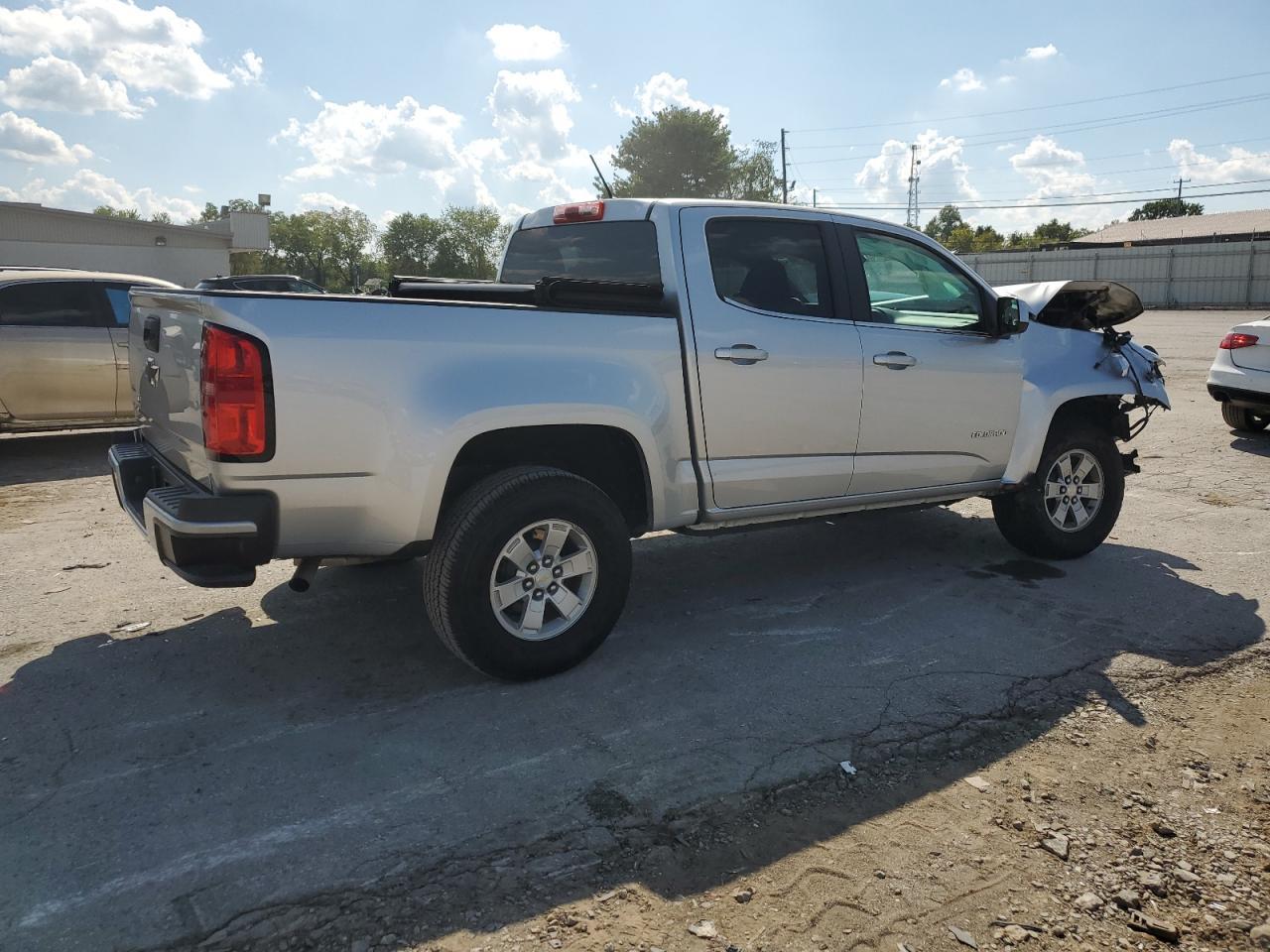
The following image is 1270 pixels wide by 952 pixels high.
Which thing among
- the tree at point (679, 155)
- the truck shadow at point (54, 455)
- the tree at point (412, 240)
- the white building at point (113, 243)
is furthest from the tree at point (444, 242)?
the truck shadow at point (54, 455)

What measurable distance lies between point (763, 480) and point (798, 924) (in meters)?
2.31

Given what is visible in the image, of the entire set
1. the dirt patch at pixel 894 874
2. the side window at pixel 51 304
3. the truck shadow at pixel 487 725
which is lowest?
the dirt patch at pixel 894 874

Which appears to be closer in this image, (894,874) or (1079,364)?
(894,874)

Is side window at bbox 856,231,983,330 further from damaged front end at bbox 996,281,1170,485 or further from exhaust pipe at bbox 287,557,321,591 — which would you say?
exhaust pipe at bbox 287,557,321,591

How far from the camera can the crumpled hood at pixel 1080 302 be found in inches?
226

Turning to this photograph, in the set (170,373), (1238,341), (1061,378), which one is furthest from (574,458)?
(1238,341)

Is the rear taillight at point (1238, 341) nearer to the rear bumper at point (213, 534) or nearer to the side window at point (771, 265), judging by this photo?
the side window at point (771, 265)

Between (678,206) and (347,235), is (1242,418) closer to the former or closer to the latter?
(678,206)

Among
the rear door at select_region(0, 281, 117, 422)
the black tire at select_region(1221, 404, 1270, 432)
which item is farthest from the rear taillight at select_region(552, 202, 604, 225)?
the black tire at select_region(1221, 404, 1270, 432)

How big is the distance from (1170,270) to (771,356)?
148 ft

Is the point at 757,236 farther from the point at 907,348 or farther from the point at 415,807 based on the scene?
the point at 415,807

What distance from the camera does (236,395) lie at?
315 cm

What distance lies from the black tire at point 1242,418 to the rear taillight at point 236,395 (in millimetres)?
10245

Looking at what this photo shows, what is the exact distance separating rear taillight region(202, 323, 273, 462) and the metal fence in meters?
37.9
